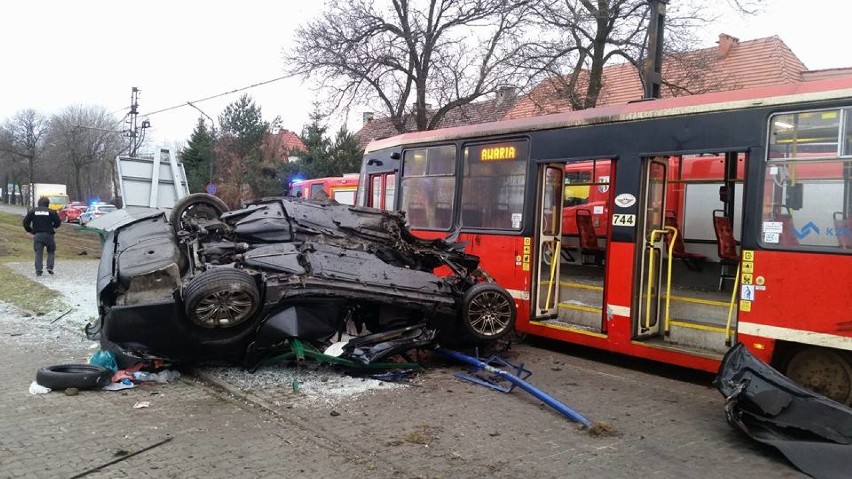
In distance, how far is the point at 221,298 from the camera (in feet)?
17.3

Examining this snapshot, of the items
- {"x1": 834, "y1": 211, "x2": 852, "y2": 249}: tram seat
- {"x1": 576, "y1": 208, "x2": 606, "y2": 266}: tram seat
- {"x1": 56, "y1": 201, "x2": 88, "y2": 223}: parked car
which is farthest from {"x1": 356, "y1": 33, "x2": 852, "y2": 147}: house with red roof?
{"x1": 56, "y1": 201, "x2": 88, "y2": 223}: parked car

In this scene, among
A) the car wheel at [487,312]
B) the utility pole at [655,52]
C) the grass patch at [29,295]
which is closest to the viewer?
the car wheel at [487,312]

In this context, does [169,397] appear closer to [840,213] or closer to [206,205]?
[206,205]

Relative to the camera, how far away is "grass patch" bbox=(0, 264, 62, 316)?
378 inches

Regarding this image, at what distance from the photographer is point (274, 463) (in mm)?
4055

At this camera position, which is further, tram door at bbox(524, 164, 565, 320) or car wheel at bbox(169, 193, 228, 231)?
tram door at bbox(524, 164, 565, 320)

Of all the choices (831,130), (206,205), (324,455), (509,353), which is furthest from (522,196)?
(324,455)

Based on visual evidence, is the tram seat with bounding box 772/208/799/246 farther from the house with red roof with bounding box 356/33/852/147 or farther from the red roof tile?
the red roof tile

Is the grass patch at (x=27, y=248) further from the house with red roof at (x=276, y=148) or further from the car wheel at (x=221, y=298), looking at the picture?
the house with red roof at (x=276, y=148)

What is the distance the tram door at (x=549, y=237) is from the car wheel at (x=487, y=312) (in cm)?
98

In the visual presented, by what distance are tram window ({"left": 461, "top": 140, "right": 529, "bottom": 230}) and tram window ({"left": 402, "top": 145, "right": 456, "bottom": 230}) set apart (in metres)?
0.31

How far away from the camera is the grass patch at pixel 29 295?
9.61m

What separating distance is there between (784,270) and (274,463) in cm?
451

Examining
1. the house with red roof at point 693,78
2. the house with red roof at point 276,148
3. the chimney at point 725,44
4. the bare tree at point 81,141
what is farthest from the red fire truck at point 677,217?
the bare tree at point 81,141
